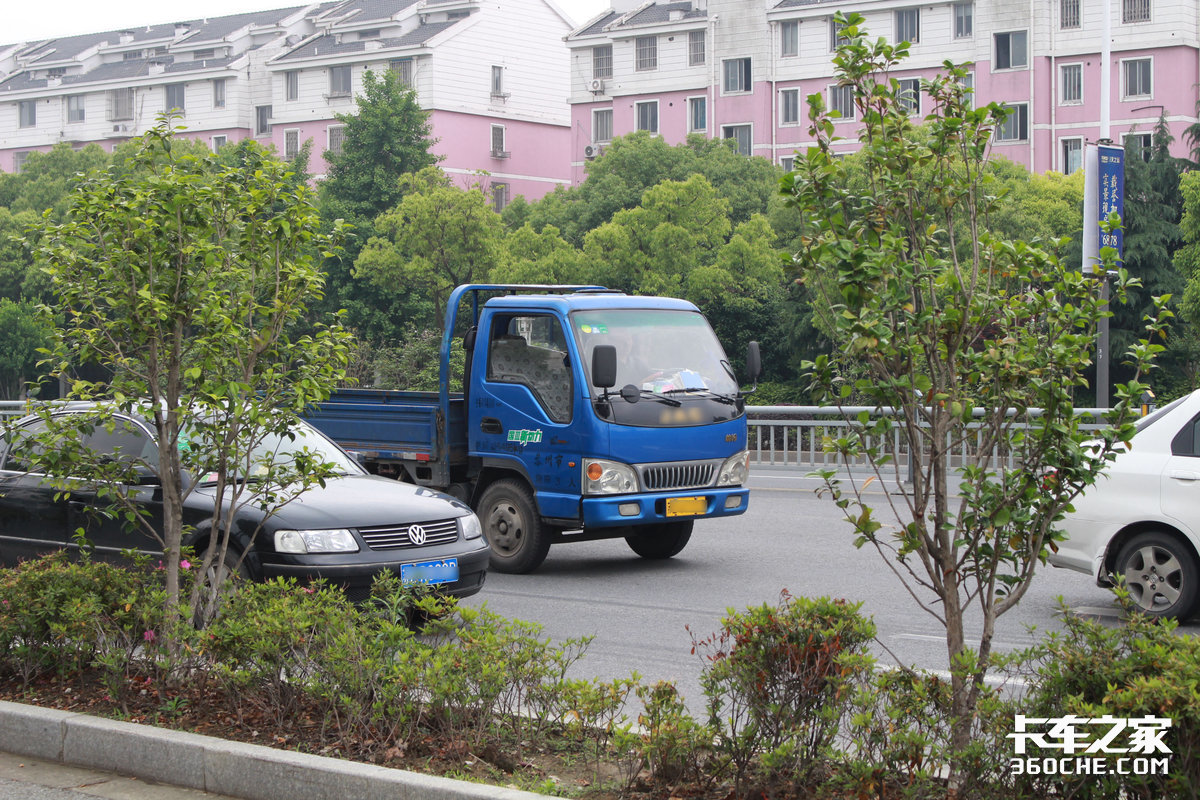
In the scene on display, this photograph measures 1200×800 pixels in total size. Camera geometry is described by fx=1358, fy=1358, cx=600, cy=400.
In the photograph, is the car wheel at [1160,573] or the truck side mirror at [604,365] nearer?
the car wheel at [1160,573]

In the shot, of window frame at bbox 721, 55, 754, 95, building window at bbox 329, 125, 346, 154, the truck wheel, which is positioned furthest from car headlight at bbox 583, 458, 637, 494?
building window at bbox 329, 125, 346, 154

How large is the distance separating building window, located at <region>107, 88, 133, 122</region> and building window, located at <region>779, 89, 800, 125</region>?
128ft

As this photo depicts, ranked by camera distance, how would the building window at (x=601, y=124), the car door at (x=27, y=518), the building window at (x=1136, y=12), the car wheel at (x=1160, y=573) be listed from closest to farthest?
the car wheel at (x=1160, y=573) → the car door at (x=27, y=518) → the building window at (x=1136, y=12) → the building window at (x=601, y=124)

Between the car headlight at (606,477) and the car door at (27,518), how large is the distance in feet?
13.0

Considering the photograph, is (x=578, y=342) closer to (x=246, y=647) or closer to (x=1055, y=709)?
(x=246, y=647)

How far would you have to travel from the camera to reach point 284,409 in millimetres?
6695

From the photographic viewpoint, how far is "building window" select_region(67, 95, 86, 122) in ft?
258

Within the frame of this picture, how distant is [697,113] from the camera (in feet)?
202

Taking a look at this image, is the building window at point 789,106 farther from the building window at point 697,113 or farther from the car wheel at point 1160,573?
the car wheel at point 1160,573

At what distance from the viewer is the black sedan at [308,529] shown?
829 cm

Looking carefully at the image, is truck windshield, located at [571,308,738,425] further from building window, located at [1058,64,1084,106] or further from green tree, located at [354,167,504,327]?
building window, located at [1058,64,1084,106]

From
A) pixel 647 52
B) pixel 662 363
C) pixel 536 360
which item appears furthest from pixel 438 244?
pixel 662 363

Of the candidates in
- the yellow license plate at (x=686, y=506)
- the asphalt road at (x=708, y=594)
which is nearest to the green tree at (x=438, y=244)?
the asphalt road at (x=708, y=594)

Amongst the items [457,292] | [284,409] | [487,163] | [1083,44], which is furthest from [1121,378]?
[487,163]
